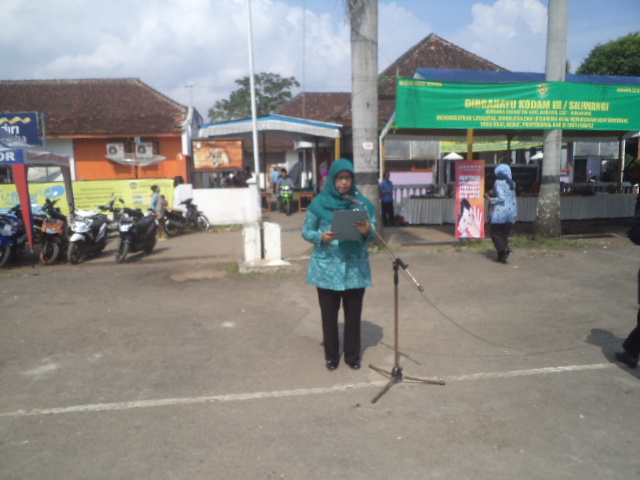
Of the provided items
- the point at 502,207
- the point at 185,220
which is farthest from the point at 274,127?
the point at 502,207

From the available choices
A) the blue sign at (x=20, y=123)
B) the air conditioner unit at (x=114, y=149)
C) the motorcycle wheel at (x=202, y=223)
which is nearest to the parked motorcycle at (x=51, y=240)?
the blue sign at (x=20, y=123)

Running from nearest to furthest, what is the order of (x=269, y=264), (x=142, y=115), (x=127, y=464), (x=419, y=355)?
(x=127, y=464)
(x=419, y=355)
(x=269, y=264)
(x=142, y=115)

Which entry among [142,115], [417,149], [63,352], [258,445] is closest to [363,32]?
[63,352]

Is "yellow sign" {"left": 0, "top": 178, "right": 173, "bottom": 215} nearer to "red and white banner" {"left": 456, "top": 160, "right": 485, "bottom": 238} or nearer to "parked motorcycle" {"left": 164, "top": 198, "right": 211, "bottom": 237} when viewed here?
"parked motorcycle" {"left": 164, "top": 198, "right": 211, "bottom": 237}

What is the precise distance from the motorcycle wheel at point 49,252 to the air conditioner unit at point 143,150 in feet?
41.1

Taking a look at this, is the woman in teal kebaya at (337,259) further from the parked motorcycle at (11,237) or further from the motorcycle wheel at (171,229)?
the motorcycle wheel at (171,229)

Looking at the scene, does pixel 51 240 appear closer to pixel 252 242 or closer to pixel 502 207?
pixel 252 242

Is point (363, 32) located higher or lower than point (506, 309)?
higher

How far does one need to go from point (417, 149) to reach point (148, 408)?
18.5 meters

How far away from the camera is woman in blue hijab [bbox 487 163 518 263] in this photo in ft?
27.7

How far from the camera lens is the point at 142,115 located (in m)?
23.2

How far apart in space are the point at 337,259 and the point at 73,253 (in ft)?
24.7

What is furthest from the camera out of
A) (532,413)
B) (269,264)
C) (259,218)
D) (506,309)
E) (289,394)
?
(259,218)

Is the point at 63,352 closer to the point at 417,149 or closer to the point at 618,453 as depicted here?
the point at 618,453
